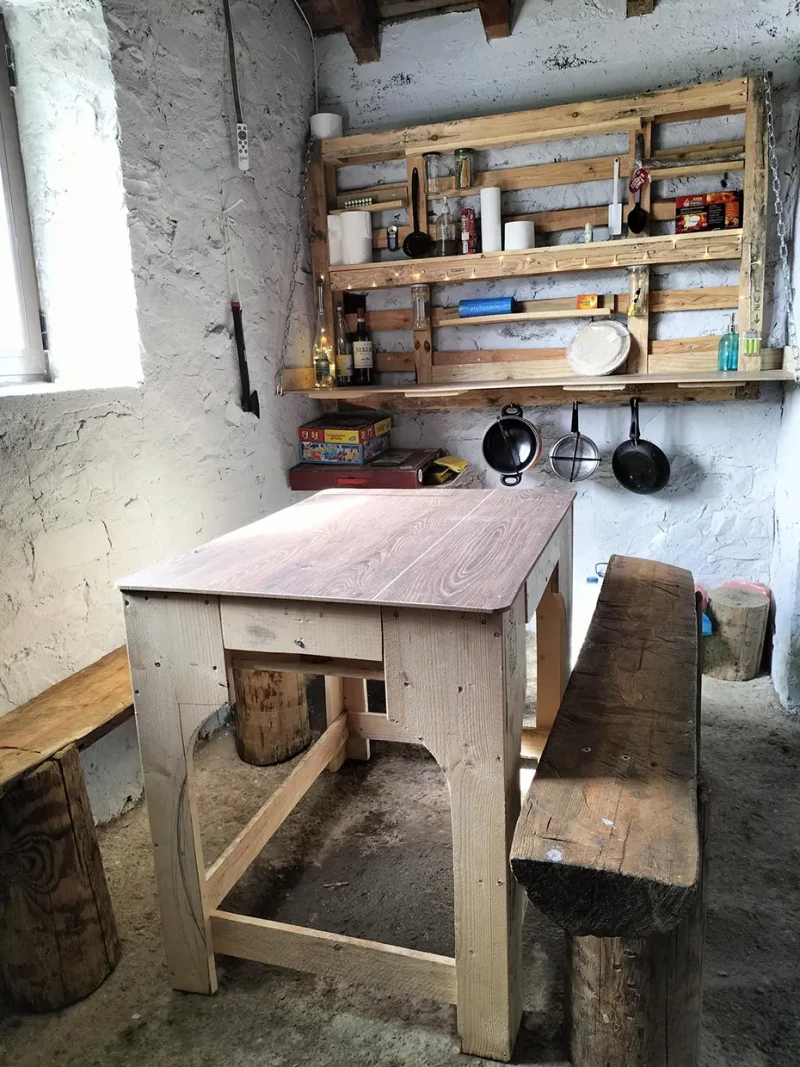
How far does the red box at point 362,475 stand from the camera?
126 inches

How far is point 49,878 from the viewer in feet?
5.14

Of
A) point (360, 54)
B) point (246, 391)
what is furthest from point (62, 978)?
point (360, 54)

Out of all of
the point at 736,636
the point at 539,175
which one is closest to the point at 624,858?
the point at 736,636

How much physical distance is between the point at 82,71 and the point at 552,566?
6.42 ft

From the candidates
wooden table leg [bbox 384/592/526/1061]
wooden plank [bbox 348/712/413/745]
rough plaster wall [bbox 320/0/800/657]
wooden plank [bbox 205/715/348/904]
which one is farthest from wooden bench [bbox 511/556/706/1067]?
rough plaster wall [bbox 320/0/800/657]

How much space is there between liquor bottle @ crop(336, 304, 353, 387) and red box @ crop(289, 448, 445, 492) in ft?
1.42

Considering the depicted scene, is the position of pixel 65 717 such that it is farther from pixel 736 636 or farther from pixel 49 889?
pixel 736 636

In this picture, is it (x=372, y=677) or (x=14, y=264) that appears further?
(x=14, y=264)

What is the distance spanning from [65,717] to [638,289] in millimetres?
2643

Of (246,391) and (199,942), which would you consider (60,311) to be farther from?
(199,942)

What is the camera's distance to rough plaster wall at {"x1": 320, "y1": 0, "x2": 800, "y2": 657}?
3.00 metres

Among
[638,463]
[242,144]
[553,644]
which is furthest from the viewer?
[638,463]

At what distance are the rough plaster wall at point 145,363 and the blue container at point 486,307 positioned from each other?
86 centimetres

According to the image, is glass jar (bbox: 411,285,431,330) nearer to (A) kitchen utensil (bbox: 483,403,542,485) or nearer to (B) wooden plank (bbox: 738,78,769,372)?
(A) kitchen utensil (bbox: 483,403,542,485)
